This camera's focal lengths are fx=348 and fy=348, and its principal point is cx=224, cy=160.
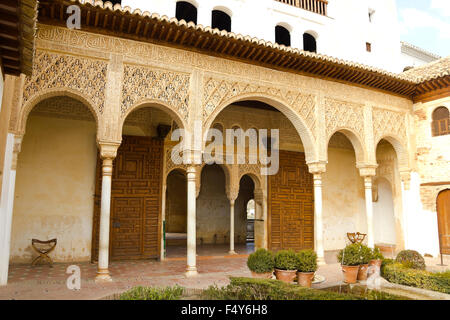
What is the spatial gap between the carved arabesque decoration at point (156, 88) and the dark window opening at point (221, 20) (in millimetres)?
4725

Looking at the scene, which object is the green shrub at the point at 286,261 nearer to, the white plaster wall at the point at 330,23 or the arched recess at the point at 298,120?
the arched recess at the point at 298,120

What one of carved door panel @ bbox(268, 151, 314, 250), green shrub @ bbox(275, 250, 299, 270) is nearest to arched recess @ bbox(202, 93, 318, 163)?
carved door panel @ bbox(268, 151, 314, 250)

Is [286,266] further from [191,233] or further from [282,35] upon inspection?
[282,35]

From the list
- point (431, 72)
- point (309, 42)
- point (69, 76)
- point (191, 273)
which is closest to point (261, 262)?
point (191, 273)

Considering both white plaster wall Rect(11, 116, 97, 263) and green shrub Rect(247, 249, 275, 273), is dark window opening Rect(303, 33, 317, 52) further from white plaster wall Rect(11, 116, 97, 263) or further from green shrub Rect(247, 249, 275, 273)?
green shrub Rect(247, 249, 275, 273)

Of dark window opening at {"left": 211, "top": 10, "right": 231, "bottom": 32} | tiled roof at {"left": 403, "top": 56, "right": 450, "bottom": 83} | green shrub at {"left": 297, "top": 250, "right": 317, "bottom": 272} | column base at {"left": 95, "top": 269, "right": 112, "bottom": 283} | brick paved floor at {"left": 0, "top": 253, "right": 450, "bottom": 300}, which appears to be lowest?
brick paved floor at {"left": 0, "top": 253, "right": 450, "bottom": 300}

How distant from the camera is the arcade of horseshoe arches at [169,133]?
7062mm

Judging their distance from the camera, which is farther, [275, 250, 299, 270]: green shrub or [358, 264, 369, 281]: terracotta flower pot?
[358, 264, 369, 281]: terracotta flower pot

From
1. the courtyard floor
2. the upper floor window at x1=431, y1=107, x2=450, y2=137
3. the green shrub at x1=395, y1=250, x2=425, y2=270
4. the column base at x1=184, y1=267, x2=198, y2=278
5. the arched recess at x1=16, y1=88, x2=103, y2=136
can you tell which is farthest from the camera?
the upper floor window at x1=431, y1=107, x2=450, y2=137

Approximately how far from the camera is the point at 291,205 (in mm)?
12289

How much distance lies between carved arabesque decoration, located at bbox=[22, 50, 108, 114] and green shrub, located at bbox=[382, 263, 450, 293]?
6638mm

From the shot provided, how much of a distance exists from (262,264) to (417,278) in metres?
2.89

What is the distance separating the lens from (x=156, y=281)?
6855mm

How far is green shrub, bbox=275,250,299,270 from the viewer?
633 cm
